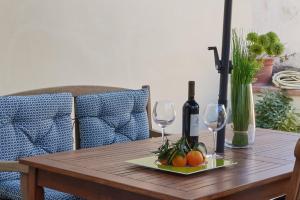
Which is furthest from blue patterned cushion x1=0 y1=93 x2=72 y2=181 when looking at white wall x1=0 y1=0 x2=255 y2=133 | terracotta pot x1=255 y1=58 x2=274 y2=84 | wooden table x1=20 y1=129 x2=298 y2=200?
terracotta pot x1=255 y1=58 x2=274 y2=84

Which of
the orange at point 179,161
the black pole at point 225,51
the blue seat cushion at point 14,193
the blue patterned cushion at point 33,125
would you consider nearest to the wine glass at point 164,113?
the black pole at point 225,51

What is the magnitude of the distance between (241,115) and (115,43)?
1.70m

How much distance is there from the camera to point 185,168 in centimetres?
205

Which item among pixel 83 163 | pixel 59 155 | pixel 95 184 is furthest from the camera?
pixel 59 155

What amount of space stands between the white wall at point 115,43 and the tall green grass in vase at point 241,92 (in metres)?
1.42

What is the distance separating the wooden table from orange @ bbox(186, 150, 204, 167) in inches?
2.3

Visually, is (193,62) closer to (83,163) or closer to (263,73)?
(263,73)

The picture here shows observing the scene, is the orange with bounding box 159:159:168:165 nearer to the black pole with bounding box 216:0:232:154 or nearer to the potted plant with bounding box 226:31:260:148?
the black pole with bounding box 216:0:232:154

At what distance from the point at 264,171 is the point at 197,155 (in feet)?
0.81

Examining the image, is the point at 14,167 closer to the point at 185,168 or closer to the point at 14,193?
the point at 14,193

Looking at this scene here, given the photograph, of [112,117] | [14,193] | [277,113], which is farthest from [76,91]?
[277,113]

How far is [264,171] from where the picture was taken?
209 centimetres

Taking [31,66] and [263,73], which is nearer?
[31,66]

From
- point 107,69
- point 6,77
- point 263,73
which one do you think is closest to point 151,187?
point 6,77
